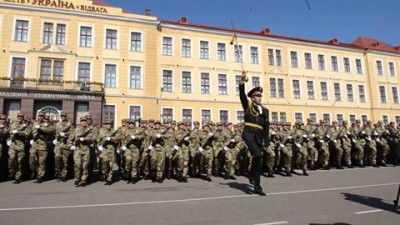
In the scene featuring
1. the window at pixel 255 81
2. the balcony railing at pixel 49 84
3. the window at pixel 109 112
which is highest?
the window at pixel 255 81

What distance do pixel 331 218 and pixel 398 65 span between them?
4524 centimetres

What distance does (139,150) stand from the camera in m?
9.55

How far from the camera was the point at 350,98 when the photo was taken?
3788cm

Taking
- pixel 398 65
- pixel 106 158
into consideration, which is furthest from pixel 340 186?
pixel 398 65

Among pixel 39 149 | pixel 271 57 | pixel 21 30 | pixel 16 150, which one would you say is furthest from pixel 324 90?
pixel 16 150

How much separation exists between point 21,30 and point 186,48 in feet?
48.6

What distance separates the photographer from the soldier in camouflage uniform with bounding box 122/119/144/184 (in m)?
9.09

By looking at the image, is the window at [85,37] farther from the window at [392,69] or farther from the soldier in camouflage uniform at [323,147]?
the window at [392,69]

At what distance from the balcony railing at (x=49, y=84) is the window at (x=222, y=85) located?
39.0 feet

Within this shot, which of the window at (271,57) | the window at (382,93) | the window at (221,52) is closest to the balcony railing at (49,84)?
the window at (221,52)

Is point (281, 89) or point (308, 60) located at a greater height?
point (308, 60)

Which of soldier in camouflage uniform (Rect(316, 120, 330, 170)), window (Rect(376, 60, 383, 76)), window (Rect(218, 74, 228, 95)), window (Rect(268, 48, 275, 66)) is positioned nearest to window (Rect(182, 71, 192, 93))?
window (Rect(218, 74, 228, 95))

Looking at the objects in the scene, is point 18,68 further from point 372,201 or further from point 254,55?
point 372,201

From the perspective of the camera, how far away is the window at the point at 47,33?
26.9 meters
